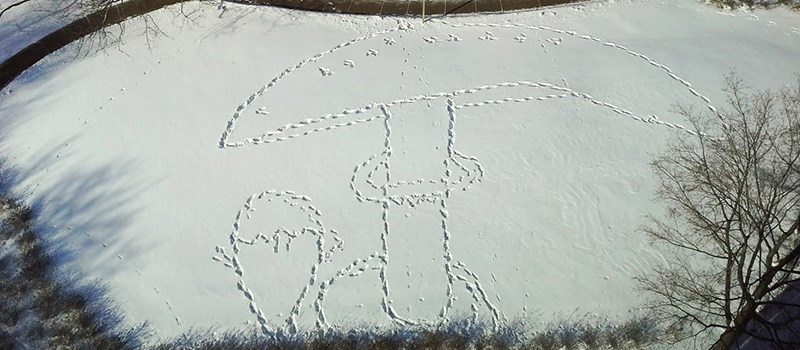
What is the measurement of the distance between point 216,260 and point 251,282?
673 mm

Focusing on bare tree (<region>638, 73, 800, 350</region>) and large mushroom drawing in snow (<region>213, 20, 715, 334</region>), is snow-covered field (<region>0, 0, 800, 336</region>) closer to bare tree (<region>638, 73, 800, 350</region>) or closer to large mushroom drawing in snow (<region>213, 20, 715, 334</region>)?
large mushroom drawing in snow (<region>213, 20, 715, 334</region>)

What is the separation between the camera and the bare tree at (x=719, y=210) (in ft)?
26.5

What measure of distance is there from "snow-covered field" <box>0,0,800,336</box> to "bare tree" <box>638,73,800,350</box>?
1.04 feet

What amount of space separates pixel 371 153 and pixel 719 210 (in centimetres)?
549

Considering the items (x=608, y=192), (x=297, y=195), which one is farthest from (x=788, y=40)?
(x=297, y=195)

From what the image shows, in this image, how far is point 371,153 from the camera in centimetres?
970

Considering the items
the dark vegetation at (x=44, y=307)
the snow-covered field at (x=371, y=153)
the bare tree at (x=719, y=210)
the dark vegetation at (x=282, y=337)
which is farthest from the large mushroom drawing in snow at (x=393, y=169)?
the dark vegetation at (x=44, y=307)

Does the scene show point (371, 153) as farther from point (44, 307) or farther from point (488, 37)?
point (44, 307)

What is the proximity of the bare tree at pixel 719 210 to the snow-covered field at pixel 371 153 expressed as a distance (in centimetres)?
32

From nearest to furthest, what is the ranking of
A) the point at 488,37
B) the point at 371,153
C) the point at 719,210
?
the point at 719,210 → the point at 371,153 → the point at 488,37

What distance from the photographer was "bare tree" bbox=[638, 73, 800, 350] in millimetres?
8086

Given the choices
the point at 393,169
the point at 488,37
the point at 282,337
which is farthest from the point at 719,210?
the point at 282,337

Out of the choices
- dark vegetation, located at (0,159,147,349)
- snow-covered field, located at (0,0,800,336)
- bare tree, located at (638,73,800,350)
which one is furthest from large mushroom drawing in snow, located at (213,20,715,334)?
dark vegetation, located at (0,159,147,349)

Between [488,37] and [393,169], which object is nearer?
[393,169]
